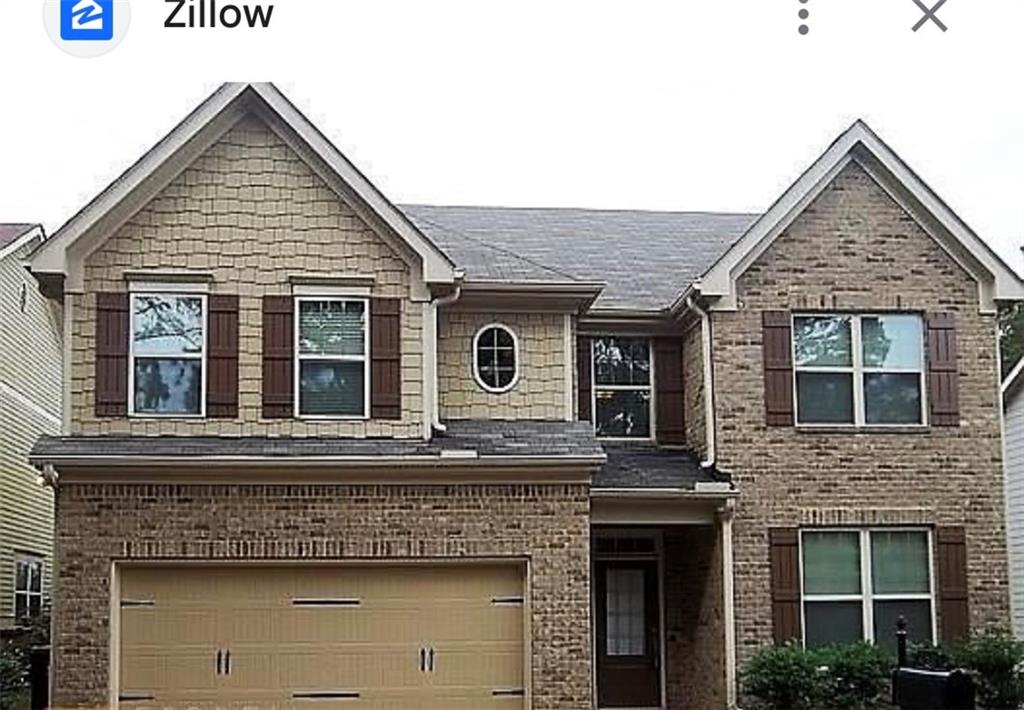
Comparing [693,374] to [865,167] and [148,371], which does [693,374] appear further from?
[148,371]

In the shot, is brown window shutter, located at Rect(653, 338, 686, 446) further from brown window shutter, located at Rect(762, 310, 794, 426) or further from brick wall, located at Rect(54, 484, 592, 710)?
brick wall, located at Rect(54, 484, 592, 710)

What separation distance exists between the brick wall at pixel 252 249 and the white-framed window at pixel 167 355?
0.67 feet

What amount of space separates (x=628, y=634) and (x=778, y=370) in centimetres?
404

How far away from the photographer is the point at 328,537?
1731cm

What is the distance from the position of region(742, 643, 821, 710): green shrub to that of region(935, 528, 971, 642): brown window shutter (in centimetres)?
198

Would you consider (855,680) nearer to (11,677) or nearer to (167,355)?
(167,355)

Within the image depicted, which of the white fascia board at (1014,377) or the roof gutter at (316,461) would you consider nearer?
the roof gutter at (316,461)

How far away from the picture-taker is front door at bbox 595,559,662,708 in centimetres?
2023

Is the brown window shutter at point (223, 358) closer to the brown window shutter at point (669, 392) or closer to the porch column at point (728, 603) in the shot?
the brown window shutter at point (669, 392)

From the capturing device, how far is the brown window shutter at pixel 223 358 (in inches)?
695

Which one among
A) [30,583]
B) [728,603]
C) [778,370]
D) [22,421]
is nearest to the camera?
[728,603]

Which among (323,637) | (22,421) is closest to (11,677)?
(323,637)

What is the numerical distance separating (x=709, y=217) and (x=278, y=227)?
329 inches

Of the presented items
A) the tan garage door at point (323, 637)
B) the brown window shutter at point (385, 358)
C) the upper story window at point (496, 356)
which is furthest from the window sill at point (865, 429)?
the brown window shutter at point (385, 358)
